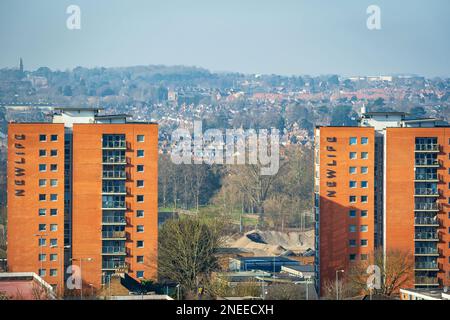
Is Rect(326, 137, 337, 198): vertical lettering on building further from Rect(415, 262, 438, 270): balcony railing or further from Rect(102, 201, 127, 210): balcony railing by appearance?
Rect(102, 201, 127, 210): balcony railing

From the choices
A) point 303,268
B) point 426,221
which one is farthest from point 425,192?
point 303,268

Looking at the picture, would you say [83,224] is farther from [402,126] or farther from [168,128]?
[168,128]

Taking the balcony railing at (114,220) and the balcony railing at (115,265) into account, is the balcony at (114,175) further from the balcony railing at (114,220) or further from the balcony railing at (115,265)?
the balcony railing at (115,265)

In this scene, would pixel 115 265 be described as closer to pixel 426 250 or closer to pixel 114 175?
pixel 114 175

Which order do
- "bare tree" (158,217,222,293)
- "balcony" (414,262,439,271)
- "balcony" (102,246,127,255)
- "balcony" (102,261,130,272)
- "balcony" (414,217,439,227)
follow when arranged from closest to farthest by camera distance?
"bare tree" (158,217,222,293) < "balcony" (102,261,130,272) < "balcony" (102,246,127,255) < "balcony" (414,262,439,271) < "balcony" (414,217,439,227)

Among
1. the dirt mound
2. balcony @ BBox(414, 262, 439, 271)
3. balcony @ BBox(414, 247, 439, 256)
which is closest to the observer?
balcony @ BBox(414, 262, 439, 271)

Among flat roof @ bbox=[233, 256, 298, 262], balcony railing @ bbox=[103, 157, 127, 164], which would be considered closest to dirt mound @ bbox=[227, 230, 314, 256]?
flat roof @ bbox=[233, 256, 298, 262]

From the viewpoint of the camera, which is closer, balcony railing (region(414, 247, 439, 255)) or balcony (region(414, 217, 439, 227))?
balcony railing (region(414, 247, 439, 255))
